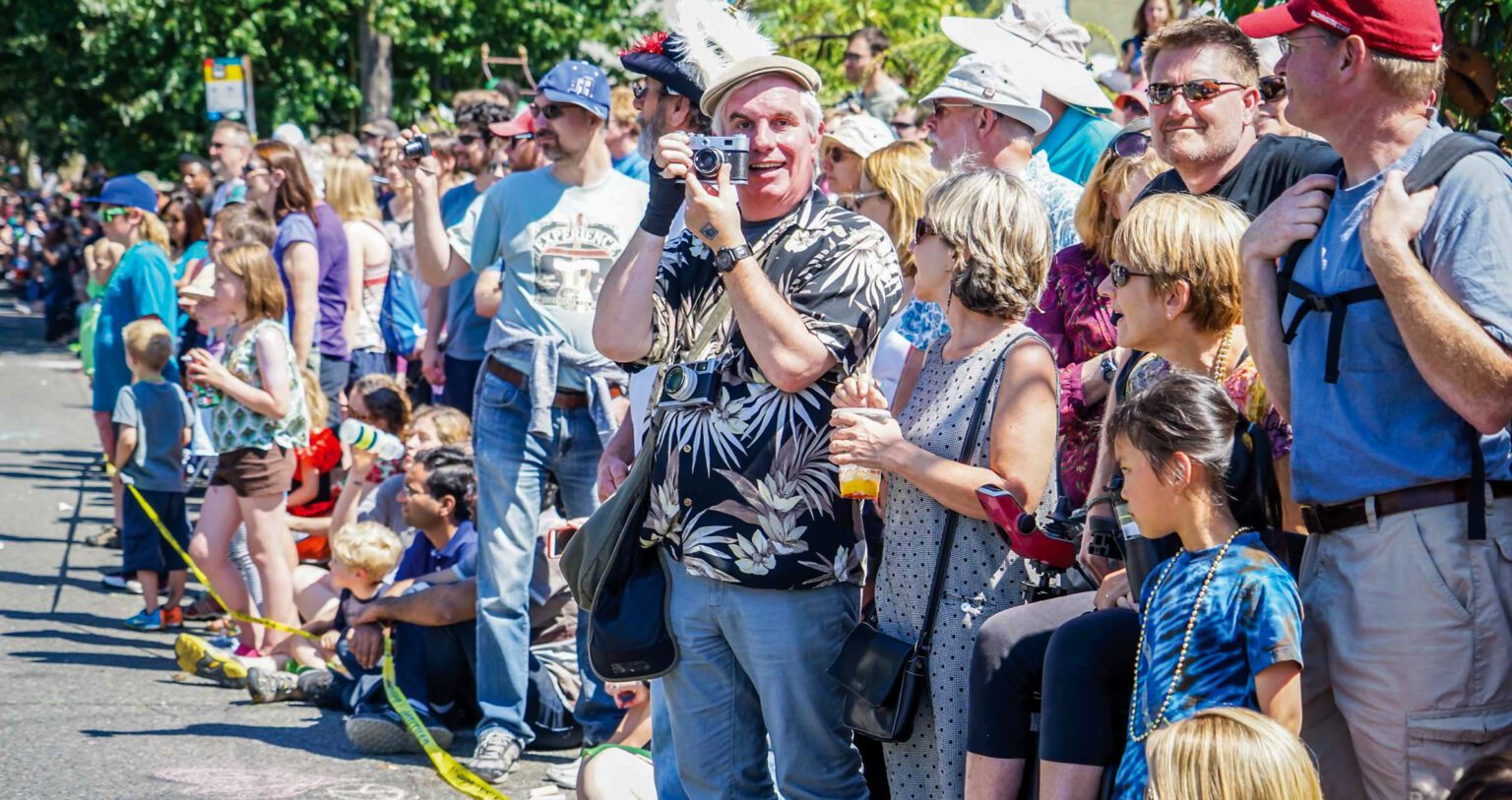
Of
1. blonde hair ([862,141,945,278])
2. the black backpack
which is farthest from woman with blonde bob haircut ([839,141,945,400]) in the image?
the black backpack

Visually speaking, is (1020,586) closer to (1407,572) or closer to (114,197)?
(1407,572)

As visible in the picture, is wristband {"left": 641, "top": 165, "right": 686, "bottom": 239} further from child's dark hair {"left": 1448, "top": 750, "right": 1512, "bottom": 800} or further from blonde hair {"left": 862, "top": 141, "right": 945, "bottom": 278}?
child's dark hair {"left": 1448, "top": 750, "right": 1512, "bottom": 800}

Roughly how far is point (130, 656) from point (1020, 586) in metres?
5.46

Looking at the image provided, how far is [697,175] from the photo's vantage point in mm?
3564

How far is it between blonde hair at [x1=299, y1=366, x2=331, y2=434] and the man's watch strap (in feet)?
16.2

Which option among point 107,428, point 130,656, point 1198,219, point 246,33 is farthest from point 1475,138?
point 246,33

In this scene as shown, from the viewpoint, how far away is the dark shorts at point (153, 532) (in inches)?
337

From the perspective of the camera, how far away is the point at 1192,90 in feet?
13.3

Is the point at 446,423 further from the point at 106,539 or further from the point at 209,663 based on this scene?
the point at 106,539

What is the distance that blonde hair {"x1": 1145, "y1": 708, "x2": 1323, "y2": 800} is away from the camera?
272 centimetres

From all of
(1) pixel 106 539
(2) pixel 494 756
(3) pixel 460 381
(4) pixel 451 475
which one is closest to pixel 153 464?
(3) pixel 460 381

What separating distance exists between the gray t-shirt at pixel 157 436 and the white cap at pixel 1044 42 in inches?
200

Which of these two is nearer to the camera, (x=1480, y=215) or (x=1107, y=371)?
(x=1480, y=215)

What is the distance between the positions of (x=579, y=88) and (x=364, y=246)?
4.19 metres
